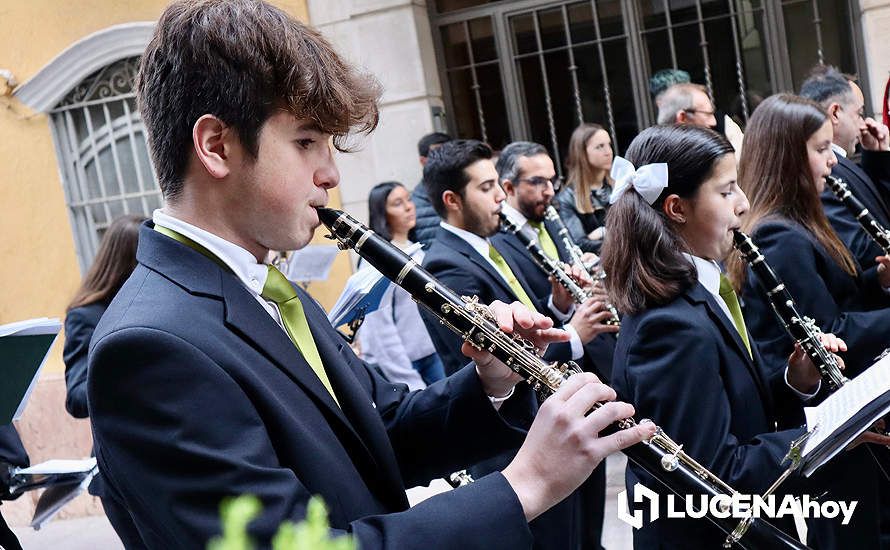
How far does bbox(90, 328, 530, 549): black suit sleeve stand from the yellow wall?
18.8 feet

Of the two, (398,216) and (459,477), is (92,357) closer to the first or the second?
(459,477)

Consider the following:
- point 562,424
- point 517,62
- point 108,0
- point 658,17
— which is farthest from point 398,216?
point 562,424

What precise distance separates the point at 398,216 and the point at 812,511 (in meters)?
4.00

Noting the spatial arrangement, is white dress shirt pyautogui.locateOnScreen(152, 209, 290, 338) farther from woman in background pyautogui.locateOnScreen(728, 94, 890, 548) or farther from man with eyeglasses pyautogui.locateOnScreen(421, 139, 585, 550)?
man with eyeglasses pyautogui.locateOnScreen(421, 139, 585, 550)

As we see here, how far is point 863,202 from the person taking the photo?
474 centimetres

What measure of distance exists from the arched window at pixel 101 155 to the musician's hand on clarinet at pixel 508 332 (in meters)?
6.06

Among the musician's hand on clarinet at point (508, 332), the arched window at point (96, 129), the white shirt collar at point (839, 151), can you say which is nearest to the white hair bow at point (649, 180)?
the musician's hand on clarinet at point (508, 332)

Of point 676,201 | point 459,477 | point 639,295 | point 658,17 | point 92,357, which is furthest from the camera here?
point 658,17

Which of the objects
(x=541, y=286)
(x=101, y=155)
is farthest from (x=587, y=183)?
(x=101, y=155)

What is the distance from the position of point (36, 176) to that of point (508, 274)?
15.1ft

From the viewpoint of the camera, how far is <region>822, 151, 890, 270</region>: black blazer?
13.9ft

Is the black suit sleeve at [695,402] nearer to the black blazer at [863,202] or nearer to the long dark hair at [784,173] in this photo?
the long dark hair at [784,173]

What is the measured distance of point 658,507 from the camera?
9.21 ft

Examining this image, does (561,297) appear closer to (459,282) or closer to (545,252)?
(545,252)
